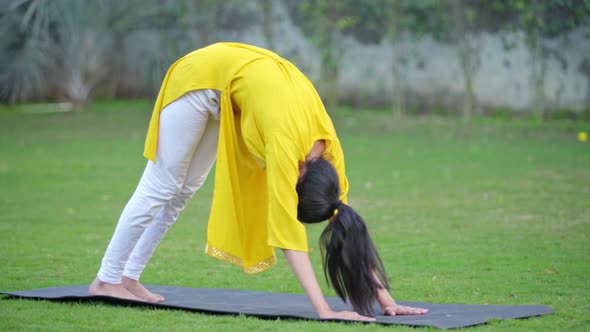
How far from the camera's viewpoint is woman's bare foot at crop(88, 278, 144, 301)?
5.27 m

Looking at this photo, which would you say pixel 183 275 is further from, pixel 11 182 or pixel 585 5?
pixel 585 5

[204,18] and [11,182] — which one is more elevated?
[204,18]

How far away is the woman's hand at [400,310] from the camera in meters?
4.96

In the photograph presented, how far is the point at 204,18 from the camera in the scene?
20531mm

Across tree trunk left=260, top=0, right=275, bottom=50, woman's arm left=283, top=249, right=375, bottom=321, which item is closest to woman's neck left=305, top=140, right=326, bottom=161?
woman's arm left=283, top=249, right=375, bottom=321

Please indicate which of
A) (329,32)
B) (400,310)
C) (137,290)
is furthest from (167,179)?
(329,32)

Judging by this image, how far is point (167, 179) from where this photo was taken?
17.0 ft

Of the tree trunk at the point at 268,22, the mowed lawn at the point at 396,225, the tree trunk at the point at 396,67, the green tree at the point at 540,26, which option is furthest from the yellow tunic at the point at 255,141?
the tree trunk at the point at 268,22

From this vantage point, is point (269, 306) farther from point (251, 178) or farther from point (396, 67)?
point (396, 67)

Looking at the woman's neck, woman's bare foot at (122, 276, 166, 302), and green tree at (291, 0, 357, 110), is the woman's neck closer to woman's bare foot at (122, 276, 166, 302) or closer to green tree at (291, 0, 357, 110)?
woman's bare foot at (122, 276, 166, 302)

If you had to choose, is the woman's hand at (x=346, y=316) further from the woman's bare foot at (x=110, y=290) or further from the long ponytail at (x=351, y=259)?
the woman's bare foot at (x=110, y=290)

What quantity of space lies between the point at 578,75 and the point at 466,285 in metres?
12.9

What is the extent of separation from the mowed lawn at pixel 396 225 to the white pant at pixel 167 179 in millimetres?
330

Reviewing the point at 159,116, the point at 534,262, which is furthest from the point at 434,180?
the point at 159,116
